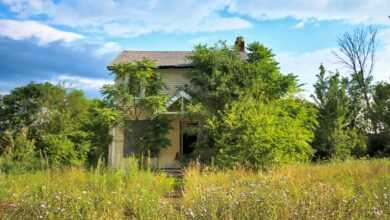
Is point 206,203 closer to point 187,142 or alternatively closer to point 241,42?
point 187,142

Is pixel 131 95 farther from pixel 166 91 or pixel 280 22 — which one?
pixel 280 22

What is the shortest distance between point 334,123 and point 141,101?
442 inches

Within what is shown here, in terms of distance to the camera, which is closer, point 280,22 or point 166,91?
point 280,22

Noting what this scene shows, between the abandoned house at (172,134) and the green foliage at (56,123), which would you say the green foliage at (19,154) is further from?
the abandoned house at (172,134)

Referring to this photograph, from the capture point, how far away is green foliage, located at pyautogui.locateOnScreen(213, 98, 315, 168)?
1271 centimetres

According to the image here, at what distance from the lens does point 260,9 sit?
10.7 m

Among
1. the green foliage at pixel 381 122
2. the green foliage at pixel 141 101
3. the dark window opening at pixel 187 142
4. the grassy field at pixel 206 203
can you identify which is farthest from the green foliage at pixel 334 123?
the grassy field at pixel 206 203

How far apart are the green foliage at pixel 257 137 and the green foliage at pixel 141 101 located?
3.24 metres

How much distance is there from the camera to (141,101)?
17672 millimetres

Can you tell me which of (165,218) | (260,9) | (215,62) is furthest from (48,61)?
A: (215,62)

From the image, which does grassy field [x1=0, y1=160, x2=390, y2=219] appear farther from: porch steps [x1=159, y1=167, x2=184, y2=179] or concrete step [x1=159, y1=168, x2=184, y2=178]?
concrete step [x1=159, y1=168, x2=184, y2=178]

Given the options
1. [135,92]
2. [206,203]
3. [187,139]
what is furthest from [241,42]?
[206,203]

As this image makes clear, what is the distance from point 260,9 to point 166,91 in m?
10.6

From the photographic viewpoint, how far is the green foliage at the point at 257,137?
41.7 ft
